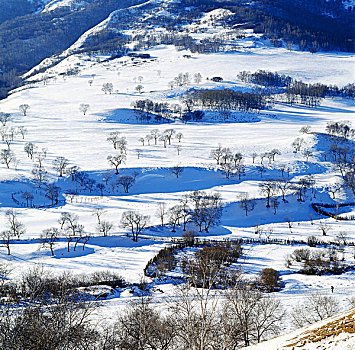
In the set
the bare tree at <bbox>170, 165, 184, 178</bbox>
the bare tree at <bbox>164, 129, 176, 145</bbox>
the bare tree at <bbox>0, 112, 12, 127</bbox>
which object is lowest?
the bare tree at <bbox>170, 165, 184, 178</bbox>

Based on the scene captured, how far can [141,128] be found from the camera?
13250 cm

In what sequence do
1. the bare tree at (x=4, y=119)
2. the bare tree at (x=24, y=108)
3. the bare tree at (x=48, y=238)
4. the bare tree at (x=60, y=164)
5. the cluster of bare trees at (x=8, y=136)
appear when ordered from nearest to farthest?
the bare tree at (x=48, y=238)
the bare tree at (x=60, y=164)
the cluster of bare trees at (x=8, y=136)
the bare tree at (x=4, y=119)
the bare tree at (x=24, y=108)

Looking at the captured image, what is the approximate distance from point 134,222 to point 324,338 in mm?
50002

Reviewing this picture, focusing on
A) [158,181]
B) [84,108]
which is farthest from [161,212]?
[84,108]

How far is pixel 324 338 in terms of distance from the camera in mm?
10766

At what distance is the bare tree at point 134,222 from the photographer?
56991 mm

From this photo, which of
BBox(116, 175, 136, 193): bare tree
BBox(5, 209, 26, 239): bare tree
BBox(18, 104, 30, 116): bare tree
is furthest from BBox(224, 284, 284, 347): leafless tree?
BBox(18, 104, 30, 116): bare tree

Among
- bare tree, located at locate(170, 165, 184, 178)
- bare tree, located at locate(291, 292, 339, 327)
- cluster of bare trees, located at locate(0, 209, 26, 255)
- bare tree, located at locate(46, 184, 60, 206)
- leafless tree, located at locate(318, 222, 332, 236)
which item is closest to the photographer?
bare tree, located at locate(291, 292, 339, 327)

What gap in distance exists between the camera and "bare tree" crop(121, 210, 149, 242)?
2244 inches

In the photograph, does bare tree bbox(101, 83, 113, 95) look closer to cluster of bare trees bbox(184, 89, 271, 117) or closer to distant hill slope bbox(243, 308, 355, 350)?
cluster of bare trees bbox(184, 89, 271, 117)

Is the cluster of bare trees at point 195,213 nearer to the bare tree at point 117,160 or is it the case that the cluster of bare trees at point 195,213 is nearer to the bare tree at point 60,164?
the bare tree at point 117,160

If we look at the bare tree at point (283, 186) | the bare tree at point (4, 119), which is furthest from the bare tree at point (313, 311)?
the bare tree at point (4, 119)

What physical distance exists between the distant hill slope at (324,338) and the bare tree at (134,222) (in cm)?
4549

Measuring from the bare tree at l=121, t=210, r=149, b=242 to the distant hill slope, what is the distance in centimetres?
4549
